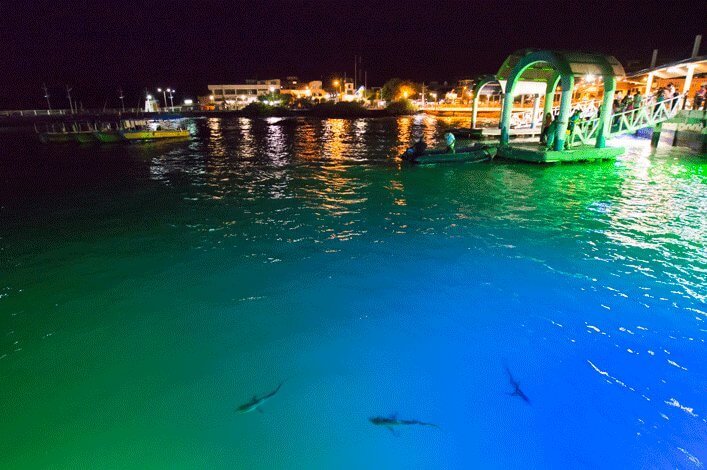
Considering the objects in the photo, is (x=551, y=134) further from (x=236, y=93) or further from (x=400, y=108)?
(x=236, y=93)

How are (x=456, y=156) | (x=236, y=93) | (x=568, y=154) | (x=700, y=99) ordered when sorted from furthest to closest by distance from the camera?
(x=236, y=93), (x=700, y=99), (x=456, y=156), (x=568, y=154)

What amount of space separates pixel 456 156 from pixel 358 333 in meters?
16.7

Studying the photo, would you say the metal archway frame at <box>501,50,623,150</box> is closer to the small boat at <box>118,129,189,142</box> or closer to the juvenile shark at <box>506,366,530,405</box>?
the juvenile shark at <box>506,366,530,405</box>

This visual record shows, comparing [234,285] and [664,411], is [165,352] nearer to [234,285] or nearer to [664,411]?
[234,285]

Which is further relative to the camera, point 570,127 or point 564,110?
point 570,127

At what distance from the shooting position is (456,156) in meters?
21.3

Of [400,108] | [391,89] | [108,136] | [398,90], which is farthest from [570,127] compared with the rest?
[391,89]

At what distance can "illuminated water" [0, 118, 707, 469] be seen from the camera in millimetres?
4547

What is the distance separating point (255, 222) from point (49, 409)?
7789 mm

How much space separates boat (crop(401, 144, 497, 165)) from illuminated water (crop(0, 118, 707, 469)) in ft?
25.0

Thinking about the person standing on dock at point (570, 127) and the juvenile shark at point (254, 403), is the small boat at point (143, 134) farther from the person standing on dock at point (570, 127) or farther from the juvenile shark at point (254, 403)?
the juvenile shark at point (254, 403)

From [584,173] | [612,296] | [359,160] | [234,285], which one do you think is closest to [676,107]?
[584,173]

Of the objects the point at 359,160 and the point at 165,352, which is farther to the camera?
the point at 359,160

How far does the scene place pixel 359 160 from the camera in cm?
2453
